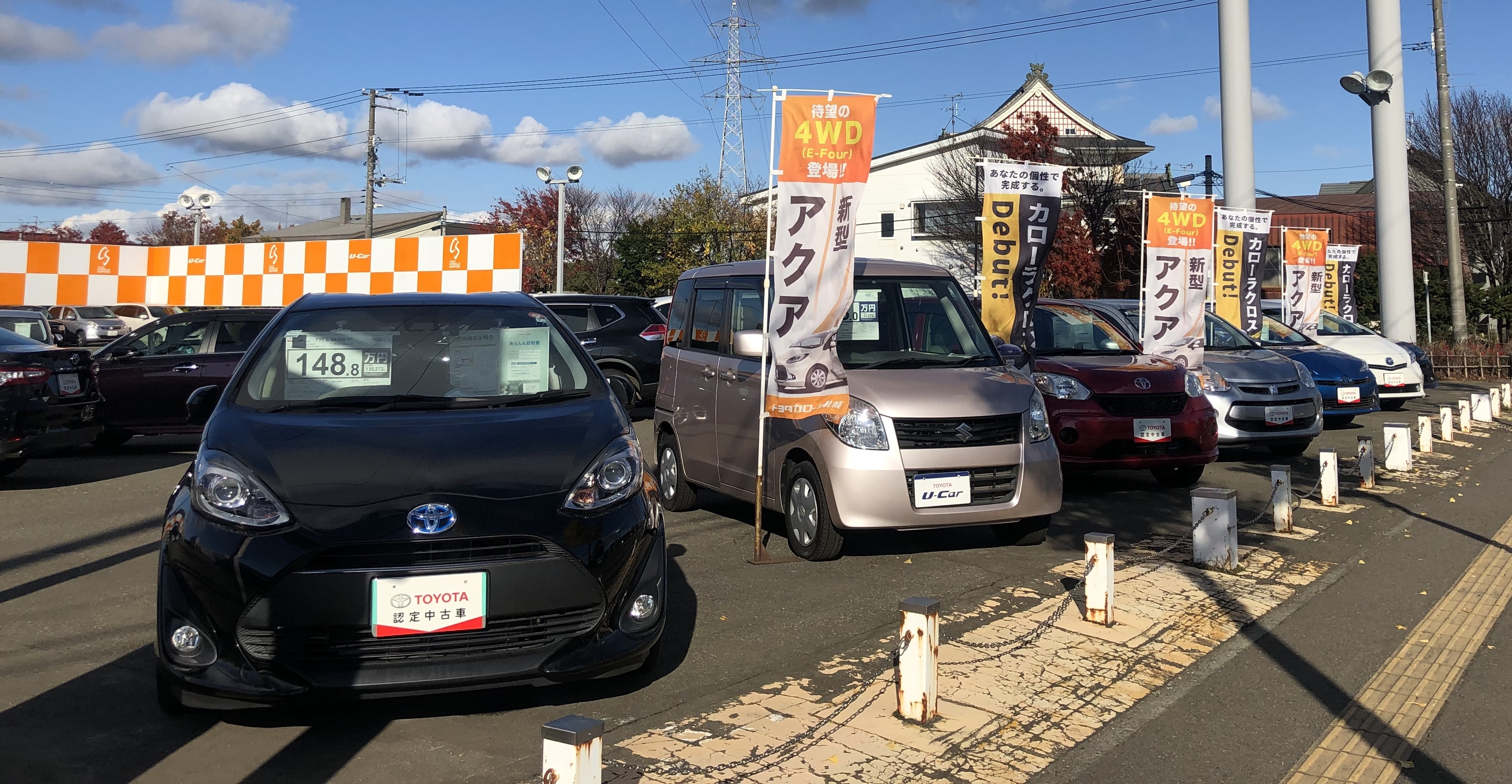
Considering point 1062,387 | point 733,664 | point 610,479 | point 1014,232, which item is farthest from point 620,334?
point 610,479

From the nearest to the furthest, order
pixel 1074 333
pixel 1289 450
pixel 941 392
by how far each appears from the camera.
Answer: pixel 941 392 → pixel 1074 333 → pixel 1289 450

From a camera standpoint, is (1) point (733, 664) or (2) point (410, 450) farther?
(1) point (733, 664)

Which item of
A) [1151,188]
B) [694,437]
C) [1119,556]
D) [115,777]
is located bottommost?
[115,777]

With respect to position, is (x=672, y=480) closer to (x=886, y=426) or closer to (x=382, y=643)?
(x=886, y=426)

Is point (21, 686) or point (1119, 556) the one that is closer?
point (21, 686)

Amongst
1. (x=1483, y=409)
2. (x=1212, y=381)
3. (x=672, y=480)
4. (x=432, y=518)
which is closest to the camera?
(x=432, y=518)

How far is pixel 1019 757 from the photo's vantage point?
376 cm

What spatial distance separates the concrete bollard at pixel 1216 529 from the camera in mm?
6496

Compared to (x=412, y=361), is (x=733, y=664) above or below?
below

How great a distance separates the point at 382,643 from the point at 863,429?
3.34 m

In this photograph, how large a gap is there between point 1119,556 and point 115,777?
5.40 meters

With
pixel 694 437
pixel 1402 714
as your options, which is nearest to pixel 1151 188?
pixel 694 437

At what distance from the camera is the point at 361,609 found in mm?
3520

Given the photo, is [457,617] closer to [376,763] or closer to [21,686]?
[376,763]
